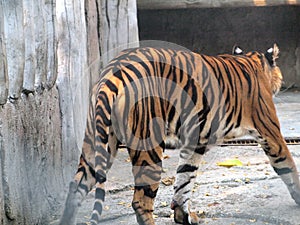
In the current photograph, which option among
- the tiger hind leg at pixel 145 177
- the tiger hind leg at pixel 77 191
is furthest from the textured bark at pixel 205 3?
the tiger hind leg at pixel 77 191

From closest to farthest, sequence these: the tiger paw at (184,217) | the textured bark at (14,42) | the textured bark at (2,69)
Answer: the textured bark at (2,69) → the textured bark at (14,42) → the tiger paw at (184,217)

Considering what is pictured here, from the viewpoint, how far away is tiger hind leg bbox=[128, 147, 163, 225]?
182 inches

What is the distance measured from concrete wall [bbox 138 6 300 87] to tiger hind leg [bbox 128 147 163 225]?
25.7 ft

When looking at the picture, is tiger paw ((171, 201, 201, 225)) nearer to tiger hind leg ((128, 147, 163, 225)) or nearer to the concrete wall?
tiger hind leg ((128, 147, 163, 225))

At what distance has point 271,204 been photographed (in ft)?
18.7

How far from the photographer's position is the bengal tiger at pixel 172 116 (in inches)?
178

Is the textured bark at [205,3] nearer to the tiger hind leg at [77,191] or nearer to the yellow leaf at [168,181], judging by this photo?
the yellow leaf at [168,181]

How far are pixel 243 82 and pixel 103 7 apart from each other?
202 centimetres

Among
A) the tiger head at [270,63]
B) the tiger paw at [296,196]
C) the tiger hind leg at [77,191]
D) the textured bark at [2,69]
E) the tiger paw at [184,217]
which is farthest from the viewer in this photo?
the tiger head at [270,63]

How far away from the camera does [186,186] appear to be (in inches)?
218

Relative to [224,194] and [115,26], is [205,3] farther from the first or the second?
[224,194]

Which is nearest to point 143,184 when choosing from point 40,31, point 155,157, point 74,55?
point 155,157

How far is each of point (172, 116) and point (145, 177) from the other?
54cm

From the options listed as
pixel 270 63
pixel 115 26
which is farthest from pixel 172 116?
pixel 115 26
